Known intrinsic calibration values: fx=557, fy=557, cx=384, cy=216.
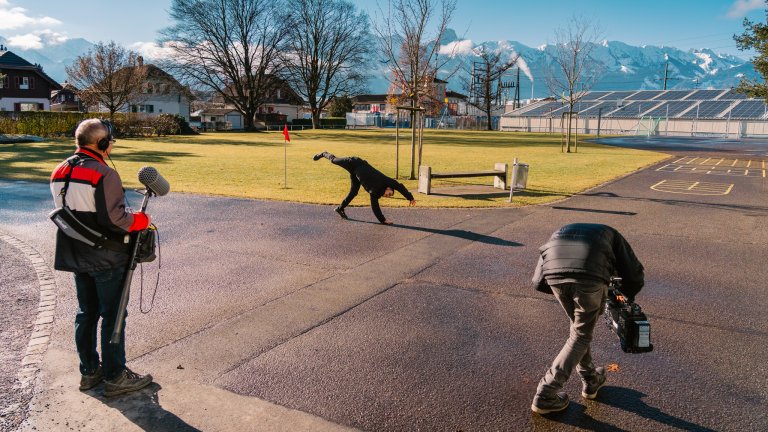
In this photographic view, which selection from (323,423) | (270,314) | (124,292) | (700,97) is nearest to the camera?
(323,423)

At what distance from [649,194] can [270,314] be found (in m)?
12.4

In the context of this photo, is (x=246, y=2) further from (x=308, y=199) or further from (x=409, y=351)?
(x=409, y=351)

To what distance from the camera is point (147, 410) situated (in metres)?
3.90

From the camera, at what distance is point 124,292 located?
4125mm

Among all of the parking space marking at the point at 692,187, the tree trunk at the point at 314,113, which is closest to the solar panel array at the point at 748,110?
the tree trunk at the point at 314,113

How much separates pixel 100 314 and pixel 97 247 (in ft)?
1.85

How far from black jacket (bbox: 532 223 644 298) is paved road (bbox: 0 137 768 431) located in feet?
3.43

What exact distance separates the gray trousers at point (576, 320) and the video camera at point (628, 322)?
0.37 feet

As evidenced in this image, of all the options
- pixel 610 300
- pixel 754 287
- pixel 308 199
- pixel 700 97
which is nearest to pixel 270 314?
pixel 610 300

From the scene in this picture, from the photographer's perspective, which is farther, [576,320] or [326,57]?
[326,57]

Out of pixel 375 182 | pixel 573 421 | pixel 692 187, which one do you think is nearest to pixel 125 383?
pixel 573 421

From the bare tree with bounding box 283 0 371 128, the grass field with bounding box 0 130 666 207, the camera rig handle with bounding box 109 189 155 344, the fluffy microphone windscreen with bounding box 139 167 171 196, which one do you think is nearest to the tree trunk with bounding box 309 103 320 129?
the bare tree with bounding box 283 0 371 128

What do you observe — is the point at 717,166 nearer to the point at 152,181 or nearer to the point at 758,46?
the point at 758,46

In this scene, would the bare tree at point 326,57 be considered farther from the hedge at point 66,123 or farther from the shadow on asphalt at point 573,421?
the shadow on asphalt at point 573,421
